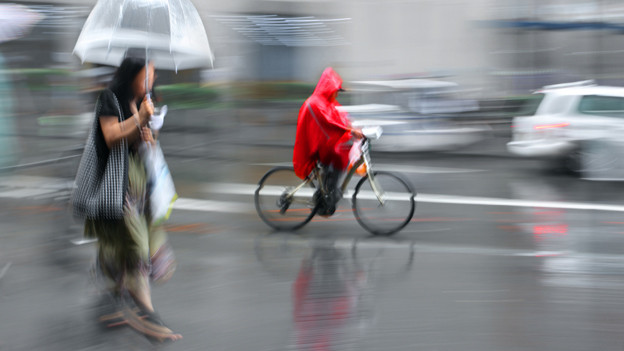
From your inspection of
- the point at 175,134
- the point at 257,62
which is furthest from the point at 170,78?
the point at 257,62

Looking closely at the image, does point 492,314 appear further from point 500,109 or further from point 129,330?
point 500,109

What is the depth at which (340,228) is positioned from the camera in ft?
24.5

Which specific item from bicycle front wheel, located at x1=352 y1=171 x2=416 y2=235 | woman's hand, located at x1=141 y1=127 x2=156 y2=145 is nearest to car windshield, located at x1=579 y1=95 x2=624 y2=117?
bicycle front wheel, located at x1=352 y1=171 x2=416 y2=235

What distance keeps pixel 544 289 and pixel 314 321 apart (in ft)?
6.01

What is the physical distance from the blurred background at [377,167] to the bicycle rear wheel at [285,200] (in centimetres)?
16

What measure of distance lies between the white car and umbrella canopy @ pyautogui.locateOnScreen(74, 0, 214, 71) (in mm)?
7365

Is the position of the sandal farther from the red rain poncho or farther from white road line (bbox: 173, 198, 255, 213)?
white road line (bbox: 173, 198, 255, 213)

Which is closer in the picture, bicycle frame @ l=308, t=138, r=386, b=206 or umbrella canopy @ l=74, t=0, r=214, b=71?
umbrella canopy @ l=74, t=0, r=214, b=71

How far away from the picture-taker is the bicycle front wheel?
23.3ft

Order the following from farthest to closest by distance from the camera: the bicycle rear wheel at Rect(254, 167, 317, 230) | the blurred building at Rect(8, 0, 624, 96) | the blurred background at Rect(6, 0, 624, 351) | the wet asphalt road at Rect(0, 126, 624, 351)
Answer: the blurred building at Rect(8, 0, 624, 96), the bicycle rear wheel at Rect(254, 167, 317, 230), the blurred background at Rect(6, 0, 624, 351), the wet asphalt road at Rect(0, 126, 624, 351)

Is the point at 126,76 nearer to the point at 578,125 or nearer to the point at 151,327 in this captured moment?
the point at 151,327

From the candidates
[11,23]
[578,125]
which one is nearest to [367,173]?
[11,23]

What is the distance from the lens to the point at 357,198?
7.21 m

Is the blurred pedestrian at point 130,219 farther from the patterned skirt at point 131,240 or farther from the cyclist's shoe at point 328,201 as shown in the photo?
the cyclist's shoe at point 328,201
